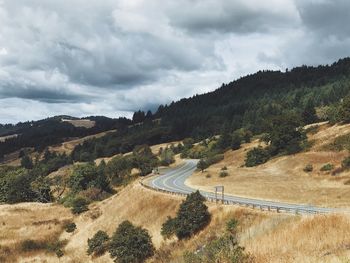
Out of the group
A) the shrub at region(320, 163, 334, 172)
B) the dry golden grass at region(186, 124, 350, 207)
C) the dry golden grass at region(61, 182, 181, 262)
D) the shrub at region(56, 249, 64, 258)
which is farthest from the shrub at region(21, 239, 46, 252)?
the shrub at region(320, 163, 334, 172)

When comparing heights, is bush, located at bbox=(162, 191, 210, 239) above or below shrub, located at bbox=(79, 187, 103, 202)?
above

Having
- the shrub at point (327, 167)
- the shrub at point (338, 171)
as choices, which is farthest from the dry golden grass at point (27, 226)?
the shrub at point (327, 167)

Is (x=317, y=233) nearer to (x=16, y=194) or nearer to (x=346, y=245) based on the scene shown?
(x=346, y=245)

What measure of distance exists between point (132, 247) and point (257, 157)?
6436 centimetres

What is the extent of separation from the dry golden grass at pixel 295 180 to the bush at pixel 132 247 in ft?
68.2

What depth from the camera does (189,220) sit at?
154 ft

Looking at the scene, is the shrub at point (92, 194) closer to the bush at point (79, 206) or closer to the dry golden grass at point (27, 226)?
the dry golden grass at point (27, 226)

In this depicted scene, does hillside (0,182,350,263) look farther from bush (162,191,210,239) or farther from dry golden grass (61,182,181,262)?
bush (162,191,210,239)

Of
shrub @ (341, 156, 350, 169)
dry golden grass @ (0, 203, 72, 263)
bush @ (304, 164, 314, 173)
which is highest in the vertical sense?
shrub @ (341, 156, 350, 169)

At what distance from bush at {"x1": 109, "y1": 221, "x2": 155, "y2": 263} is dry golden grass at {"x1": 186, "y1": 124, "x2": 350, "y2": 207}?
818 inches

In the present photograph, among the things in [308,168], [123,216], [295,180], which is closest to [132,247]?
[123,216]

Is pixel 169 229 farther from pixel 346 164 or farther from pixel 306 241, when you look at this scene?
pixel 346 164

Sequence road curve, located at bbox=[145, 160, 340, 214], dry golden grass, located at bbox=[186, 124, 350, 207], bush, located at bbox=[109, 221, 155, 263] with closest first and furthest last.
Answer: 1. road curve, located at bbox=[145, 160, 340, 214]
2. bush, located at bbox=[109, 221, 155, 263]
3. dry golden grass, located at bbox=[186, 124, 350, 207]

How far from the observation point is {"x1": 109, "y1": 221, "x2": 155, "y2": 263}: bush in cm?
4509
